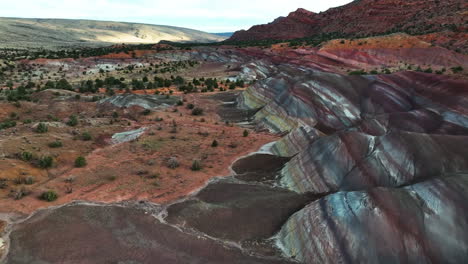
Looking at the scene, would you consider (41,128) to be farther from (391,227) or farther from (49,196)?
(391,227)

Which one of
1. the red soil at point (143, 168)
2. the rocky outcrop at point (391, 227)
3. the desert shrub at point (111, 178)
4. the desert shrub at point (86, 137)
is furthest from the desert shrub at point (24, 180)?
the rocky outcrop at point (391, 227)

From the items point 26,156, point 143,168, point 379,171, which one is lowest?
point 143,168

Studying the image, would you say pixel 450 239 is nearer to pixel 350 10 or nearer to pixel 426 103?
pixel 426 103

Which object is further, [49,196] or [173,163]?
[173,163]

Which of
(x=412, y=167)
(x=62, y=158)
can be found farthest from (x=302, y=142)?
(x=62, y=158)

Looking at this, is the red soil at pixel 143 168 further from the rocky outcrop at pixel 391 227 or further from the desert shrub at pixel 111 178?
the rocky outcrop at pixel 391 227

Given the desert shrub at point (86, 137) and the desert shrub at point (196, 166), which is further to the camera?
the desert shrub at point (86, 137)

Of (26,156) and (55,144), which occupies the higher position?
(55,144)

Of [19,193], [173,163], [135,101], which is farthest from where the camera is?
[135,101]

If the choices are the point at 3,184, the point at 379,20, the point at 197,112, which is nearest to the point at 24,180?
the point at 3,184
